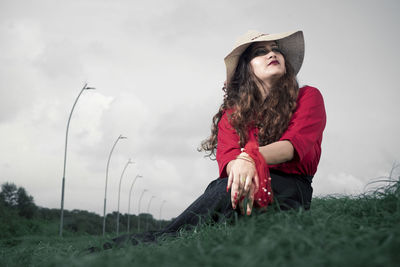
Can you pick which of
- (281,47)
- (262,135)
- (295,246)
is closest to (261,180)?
(262,135)

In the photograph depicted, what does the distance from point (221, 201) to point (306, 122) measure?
3.60 feet

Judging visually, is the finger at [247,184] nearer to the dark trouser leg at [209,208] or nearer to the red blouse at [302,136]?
the dark trouser leg at [209,208]

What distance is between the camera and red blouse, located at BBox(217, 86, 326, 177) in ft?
10.8

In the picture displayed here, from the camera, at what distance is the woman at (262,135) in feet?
10.3

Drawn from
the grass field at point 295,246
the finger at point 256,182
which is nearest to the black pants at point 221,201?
the finger at point 256,182

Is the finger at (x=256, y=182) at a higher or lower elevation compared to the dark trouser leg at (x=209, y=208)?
higher

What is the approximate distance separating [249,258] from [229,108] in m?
2.58

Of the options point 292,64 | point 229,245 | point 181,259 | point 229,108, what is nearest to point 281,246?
point 229,245

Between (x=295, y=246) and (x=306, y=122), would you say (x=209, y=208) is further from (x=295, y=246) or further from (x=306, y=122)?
(x=295, y=246)

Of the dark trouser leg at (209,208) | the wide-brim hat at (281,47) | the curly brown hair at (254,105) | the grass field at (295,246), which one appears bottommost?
the grass field at (295,246)

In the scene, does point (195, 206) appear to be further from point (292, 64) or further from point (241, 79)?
point (292, 64)

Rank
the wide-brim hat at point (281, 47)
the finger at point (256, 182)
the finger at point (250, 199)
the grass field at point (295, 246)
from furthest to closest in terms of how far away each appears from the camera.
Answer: the wide-brim hat at point (281, 47) < the finger at point (256, 182) < the finger at point (250, 199) < the grass field at point (295, 246)

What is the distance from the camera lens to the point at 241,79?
174 inches

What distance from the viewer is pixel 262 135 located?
12.0ft
